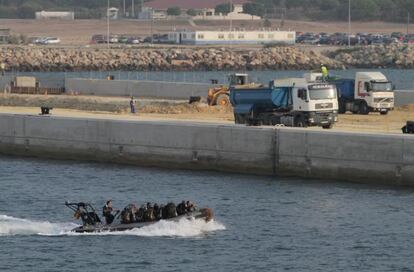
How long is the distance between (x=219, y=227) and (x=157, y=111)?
37.1m

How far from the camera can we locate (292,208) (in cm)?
6184

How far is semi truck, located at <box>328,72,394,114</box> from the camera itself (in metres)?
88.4

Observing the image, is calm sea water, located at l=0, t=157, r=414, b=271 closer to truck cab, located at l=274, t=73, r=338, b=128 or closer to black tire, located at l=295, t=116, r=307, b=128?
black tire, located at l=295, t=116, r=307, b=128

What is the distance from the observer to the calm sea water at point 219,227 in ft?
169

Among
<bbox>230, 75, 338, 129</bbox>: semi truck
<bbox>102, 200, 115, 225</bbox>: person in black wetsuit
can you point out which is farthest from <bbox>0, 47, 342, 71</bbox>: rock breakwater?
<bbox>102, 200, 115, 225</bbox>: person in black wetsuit

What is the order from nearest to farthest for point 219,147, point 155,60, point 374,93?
point 219,147 < point 374,93 < point 155,60

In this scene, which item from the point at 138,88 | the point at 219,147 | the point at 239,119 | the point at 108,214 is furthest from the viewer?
the point at 138,88

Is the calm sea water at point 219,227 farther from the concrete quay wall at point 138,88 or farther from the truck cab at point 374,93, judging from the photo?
the concrete quay wall at point 138,88

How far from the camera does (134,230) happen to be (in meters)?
55.9

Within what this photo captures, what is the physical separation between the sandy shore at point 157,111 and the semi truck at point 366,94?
2.16 ft

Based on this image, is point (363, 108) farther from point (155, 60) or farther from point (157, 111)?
point (155, 60)

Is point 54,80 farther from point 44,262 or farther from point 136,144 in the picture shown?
point 44,262

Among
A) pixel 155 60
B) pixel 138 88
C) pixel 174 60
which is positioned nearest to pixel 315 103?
pixel 138 88

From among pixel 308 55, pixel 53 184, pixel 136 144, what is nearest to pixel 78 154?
pixel 136 144
